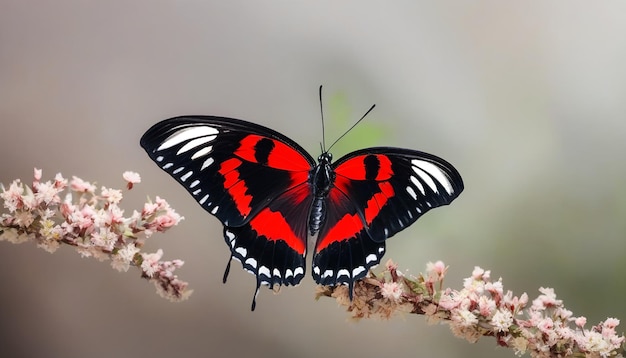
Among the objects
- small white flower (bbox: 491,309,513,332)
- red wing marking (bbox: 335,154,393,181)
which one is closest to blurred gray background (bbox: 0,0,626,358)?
red wing marking (bbox: 335,154,393,181)

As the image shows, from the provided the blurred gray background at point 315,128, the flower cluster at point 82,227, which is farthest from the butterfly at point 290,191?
the blurred gray background at point 315,128

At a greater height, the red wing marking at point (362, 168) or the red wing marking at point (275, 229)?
the red wing marking at point (362, 168)

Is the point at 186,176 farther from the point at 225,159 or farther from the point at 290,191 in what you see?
the point at 290,191

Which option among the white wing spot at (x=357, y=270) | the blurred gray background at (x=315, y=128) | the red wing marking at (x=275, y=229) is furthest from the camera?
the blurred gray background at (x=315, y=128)

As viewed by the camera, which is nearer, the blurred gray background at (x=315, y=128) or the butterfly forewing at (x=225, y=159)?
the butterfly forewing at (x=225, y=159)

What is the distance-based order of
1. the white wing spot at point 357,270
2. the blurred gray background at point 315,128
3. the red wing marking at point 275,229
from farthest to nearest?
the blurred gray background at point 315,128
the red wing marking at point 275,229
the white wing spot at point 357,270

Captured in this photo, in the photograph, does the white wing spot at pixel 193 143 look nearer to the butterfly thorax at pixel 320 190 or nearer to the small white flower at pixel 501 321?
the butterfly thorax at pixel 320 190

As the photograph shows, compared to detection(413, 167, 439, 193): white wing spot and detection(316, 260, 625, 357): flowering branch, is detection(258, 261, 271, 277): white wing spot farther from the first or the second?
detection(413, 167, 439, 193): white wing spot
